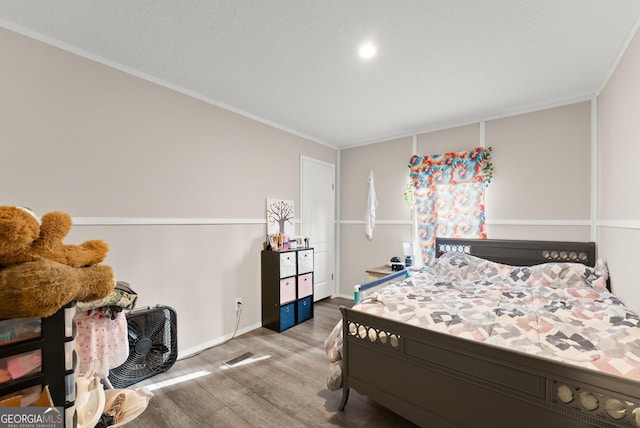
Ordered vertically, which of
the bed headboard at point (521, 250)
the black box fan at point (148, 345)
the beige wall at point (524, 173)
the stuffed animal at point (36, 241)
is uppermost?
the beige wall at point (524, 173)

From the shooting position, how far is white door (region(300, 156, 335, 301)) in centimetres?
401

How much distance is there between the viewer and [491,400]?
4.35 feet

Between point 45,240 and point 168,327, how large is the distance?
1722 millimetres

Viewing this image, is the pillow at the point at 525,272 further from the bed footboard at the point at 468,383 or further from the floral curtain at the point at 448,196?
the bed footboard at the point at 468,383

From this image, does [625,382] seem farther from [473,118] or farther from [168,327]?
[473,118]

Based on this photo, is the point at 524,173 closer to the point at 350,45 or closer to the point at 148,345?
the point at 350,45

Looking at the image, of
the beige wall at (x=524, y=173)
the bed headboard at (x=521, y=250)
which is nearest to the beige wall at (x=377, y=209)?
the beige wall at (x=524, y=173)

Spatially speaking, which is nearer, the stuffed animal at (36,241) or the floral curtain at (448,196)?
the stuffed animal at (36,241)

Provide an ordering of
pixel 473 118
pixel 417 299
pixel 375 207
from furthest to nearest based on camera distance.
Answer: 1. pixel 375 207
2. pixel 473 118
3. pixel 417 299

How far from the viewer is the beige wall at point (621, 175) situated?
176 centimetres

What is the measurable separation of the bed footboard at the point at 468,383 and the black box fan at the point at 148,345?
1.51m

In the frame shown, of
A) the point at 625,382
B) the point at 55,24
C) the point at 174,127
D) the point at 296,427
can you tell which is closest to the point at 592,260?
the point at 625,382

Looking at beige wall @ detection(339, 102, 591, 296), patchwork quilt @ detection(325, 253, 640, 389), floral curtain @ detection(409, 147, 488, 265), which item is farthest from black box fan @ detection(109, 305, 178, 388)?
floral curtain @ detection(409, 147, 488, 265)

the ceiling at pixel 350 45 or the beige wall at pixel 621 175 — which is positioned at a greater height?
the ceiling at pixel 350 45
